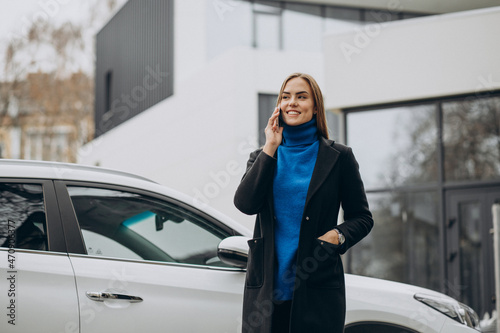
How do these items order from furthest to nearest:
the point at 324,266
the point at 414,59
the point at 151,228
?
1. the point at 414,59
2. the point at 151,228
3. the point at 324,266

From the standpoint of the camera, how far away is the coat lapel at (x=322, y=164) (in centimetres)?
304

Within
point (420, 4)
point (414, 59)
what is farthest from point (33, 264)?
point (420, 4)

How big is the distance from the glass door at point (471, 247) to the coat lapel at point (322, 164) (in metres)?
9.19

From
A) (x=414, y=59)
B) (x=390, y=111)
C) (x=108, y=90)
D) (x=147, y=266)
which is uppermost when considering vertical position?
(x=108, y=90)

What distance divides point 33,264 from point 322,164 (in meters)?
1.53

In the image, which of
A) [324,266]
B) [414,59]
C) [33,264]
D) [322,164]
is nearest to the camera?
[324,266]

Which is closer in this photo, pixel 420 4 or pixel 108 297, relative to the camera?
pixel 108 297

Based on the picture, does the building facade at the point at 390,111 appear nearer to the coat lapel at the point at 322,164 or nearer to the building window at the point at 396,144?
the building window at the point at 396,144

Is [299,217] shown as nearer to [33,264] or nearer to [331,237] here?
[331,237]

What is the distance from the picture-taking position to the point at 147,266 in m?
3.71

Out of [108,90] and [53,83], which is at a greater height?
[53,83]

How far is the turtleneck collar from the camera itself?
10.3 feet

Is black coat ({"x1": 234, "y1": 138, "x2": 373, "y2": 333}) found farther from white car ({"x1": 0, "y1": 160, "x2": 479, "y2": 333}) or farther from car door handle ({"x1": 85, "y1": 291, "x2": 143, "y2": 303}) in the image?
car door handle ({"x1": 85, "y1": 291, "x2": 143, "y2": 303})

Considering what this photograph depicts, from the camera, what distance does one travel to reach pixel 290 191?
10.1 ft
